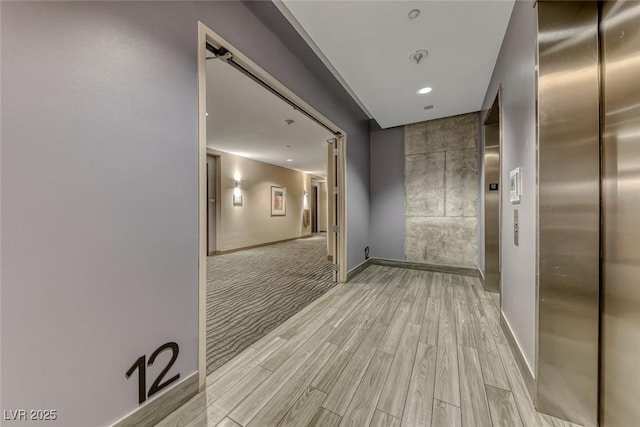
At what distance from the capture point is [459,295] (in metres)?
2.89

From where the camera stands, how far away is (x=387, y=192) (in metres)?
4.36

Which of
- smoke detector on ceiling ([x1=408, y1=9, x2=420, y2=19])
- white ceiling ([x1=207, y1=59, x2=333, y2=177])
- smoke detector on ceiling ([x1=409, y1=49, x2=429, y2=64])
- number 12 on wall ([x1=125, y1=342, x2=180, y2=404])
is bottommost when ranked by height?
number 12 on wall ([x1=125, y1=342, x2=180, y2=404])

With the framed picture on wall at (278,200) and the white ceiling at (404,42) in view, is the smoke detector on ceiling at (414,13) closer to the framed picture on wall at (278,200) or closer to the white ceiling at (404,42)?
the white ceiling at (404,42)

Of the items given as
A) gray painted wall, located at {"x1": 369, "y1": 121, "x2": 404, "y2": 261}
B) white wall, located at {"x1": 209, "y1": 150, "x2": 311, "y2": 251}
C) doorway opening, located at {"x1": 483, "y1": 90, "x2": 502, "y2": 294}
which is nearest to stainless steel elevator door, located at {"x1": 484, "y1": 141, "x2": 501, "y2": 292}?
doorway opening, located at {"x1": 483, "y1": 90, "x2": 502, "y2": 294}

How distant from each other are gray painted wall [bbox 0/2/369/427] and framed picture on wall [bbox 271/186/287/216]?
6476 mm

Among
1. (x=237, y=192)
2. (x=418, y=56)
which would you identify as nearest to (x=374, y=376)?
(x=418, y=56)

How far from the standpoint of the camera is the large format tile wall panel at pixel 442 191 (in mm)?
3703

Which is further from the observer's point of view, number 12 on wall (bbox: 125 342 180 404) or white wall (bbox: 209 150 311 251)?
white wall (bbox: 209 150 311 251)

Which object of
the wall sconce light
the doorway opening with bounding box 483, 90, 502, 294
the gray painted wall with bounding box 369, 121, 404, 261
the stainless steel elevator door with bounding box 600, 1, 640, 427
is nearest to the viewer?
the stainless steel elevator door with bounding box 600, 1, 640, 427

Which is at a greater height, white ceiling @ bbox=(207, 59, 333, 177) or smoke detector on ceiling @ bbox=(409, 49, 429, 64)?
white ceiling @ bbox=(207, 59, 333, 177)

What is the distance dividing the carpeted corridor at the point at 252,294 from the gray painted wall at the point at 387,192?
47.5 inches

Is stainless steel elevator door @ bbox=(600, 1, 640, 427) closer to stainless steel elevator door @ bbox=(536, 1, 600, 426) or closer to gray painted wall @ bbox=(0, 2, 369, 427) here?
stainless steel elevator door @ bbox=(536, 1, 600, 426)

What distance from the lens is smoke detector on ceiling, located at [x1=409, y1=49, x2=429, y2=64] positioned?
2.18 meters

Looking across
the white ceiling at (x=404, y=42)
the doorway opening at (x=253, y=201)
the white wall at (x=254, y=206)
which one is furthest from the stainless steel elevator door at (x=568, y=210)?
the white wall at (x=254, y=206)
